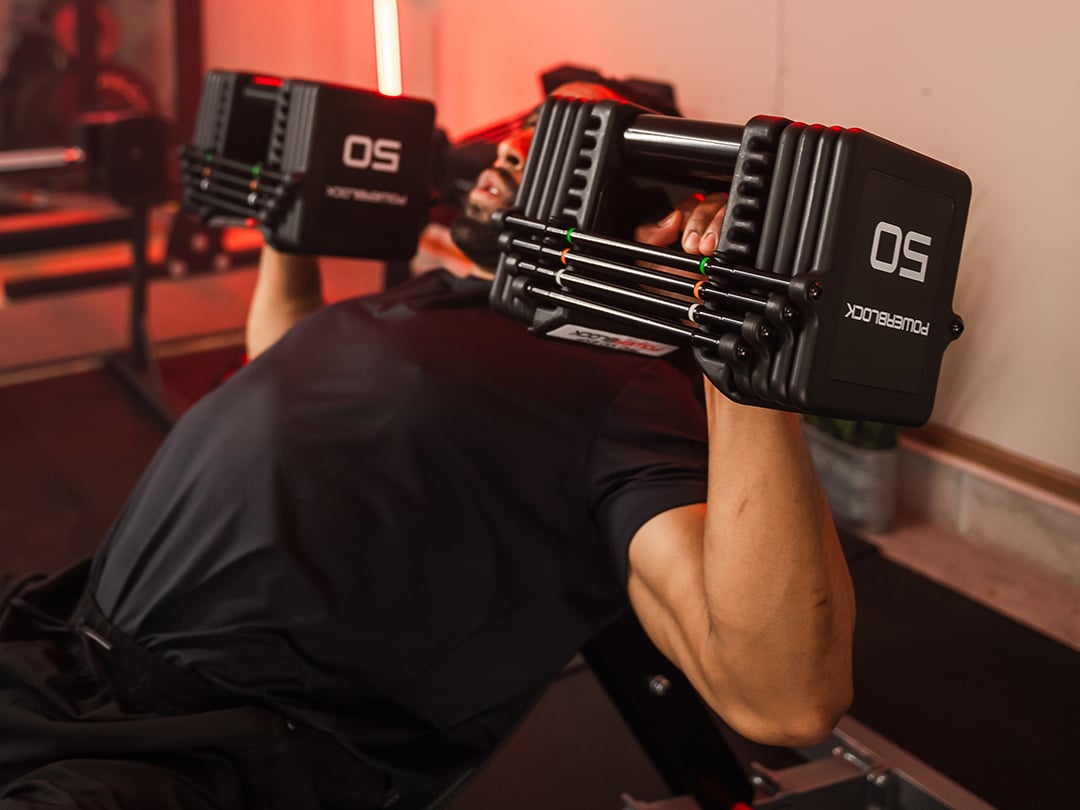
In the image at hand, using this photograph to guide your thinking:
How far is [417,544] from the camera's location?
1217 mm

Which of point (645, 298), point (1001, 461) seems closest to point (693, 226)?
point (645, 298)

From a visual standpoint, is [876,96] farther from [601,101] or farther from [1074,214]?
[601,101]

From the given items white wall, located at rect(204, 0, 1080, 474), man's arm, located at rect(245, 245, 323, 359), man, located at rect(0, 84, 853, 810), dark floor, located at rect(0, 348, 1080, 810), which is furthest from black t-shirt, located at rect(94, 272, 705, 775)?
white wall, located at rect(204, 0, 1080, 474)

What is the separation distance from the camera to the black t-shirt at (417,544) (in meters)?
1.21

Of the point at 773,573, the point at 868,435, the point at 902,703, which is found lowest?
the point at 902,703

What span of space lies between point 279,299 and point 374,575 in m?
0.82

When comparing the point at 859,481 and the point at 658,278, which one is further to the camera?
the point at 859,481

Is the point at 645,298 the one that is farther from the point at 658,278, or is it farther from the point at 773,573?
the point at 773,573

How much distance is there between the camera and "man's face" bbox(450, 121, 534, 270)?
4.91ft

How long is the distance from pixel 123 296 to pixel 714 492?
3.58 metres

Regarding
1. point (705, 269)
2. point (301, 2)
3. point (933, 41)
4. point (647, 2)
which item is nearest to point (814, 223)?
point (705, 269)

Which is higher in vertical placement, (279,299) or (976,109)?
(976,109)

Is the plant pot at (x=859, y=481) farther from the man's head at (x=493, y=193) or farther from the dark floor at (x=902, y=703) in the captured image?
the man's head at (x=493, y=193)

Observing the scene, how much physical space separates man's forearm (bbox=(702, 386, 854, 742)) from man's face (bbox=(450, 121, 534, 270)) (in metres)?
0.61
